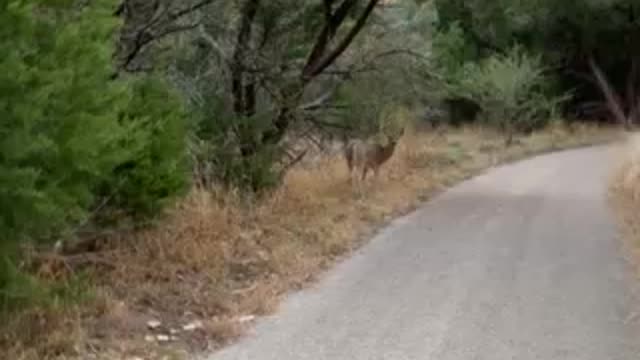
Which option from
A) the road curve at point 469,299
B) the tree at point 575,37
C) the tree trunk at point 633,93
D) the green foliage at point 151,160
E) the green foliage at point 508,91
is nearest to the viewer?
the road curve at point 469,299

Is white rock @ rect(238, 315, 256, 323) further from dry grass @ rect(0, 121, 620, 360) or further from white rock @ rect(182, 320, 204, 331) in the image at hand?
white rock @ rect(182, 320, 204, 331)

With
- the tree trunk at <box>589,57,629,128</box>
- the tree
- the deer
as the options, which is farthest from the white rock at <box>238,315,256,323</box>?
the tree trunk at <box>589,57,629,128</box>

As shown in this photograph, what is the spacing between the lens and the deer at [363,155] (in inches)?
679

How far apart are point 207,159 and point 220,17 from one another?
1.76 meters

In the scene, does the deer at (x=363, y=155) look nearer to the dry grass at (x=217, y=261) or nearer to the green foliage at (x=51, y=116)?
the dry grass at (x=217, y=261)

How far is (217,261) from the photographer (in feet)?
34.3

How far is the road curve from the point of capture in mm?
7742

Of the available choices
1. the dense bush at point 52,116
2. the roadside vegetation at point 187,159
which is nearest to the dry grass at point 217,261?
the roadside vegetation at point 187,159

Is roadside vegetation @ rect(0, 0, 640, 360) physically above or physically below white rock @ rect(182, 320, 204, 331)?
above

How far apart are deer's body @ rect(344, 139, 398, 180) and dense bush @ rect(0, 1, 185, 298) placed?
30.8 feet

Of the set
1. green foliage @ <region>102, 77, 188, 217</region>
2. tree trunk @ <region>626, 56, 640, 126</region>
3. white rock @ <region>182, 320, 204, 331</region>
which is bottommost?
tree trunk @ <region>626, 56, 640, 126</region>

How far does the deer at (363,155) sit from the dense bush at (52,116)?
939 cm

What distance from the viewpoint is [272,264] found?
10.7 m

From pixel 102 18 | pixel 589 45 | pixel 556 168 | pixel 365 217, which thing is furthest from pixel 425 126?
pixel 102 18
